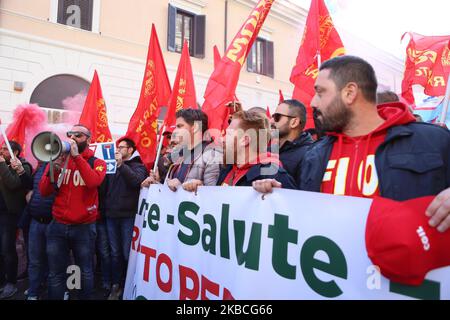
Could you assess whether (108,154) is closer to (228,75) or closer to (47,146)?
(47,146)

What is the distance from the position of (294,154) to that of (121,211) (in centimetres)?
216

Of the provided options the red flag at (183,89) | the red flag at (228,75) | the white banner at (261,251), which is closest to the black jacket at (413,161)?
the white banner at (261,251)

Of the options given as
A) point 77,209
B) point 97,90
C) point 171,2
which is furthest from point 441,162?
point 171,2

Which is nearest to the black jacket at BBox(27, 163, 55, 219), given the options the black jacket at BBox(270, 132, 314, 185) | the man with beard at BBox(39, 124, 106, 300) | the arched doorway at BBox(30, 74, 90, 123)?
the man with beard at BBox(39, 124, 106, 300)

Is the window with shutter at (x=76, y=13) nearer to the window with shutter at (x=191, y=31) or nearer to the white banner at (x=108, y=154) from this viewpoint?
the window with shutter at (x=191, y=31)

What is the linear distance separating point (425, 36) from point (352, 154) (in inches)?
195

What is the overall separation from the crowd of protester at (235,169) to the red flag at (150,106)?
14 centimetres

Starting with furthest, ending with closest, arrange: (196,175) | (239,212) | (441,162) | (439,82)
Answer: (439,82) → (196,175) → (239,212) → (441,162)

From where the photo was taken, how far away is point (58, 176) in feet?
10.5

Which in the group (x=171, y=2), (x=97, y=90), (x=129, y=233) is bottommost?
(x=129, y=233)

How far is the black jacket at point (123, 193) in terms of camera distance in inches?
155

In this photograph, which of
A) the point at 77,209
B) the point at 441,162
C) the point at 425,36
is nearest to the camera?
the point at 441,162
